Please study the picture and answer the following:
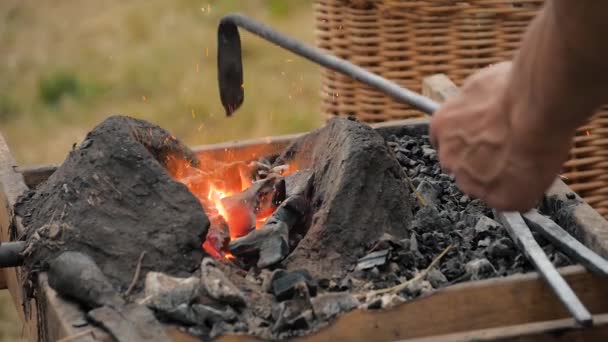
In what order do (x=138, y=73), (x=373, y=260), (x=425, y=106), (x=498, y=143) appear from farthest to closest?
(x=138, y=73)
(x=425, y=106)
(x=373, y=260)
(x=498, y=143)

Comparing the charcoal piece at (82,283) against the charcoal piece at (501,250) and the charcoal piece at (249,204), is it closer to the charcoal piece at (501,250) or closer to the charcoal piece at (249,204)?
the charcoal piece at (249,204)

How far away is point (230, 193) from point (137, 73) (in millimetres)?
3019

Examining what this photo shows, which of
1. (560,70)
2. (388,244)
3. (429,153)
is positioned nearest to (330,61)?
(429,153)

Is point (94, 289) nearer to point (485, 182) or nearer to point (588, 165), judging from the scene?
point (485, 182)

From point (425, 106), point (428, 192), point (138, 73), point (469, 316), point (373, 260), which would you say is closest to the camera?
point (469, 316)

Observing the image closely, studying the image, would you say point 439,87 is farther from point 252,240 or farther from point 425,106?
point 252,240

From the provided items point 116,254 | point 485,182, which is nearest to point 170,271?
point 116,254

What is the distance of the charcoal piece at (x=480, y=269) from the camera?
82.7 inches

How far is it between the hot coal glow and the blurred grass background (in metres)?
2.20

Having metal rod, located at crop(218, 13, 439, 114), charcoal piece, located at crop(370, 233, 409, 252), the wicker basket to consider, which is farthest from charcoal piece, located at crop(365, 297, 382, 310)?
the wicker basket

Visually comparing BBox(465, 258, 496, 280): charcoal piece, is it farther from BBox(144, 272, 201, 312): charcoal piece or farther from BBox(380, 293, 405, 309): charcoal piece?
BBox(144, 272, 201, 312): charcoal piece

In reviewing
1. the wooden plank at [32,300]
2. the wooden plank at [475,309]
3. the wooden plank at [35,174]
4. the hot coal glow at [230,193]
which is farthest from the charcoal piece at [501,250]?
the wooden plank at [35,174]

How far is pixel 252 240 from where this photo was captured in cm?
223

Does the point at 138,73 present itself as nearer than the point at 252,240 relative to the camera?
No
